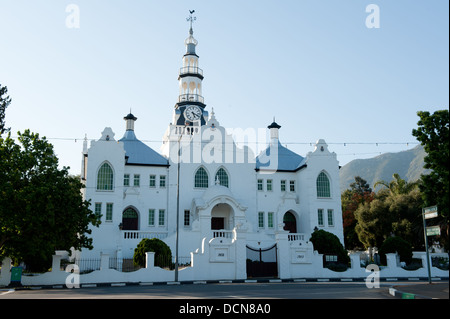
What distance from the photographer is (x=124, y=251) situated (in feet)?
111

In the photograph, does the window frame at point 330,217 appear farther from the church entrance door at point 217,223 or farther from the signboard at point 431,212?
the signboard at point 431,212

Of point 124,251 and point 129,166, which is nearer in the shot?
point 124,251

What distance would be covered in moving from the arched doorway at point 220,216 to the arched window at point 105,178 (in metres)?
9.35

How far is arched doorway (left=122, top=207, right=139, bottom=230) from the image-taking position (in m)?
37.2

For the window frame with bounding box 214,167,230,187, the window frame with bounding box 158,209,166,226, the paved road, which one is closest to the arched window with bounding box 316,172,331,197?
the window frame with bounding box 214,167,230,187

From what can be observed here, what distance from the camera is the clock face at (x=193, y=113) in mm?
49688

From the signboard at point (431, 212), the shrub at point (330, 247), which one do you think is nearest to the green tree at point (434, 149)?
the signboard at point (431, 212)

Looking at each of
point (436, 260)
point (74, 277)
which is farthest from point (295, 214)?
point (74, 277)

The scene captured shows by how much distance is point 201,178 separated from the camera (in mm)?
39594

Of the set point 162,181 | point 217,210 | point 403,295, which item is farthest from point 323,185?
point 403,295

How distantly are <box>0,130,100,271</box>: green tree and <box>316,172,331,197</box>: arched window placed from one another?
22.7m

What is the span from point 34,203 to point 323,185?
2614cm
